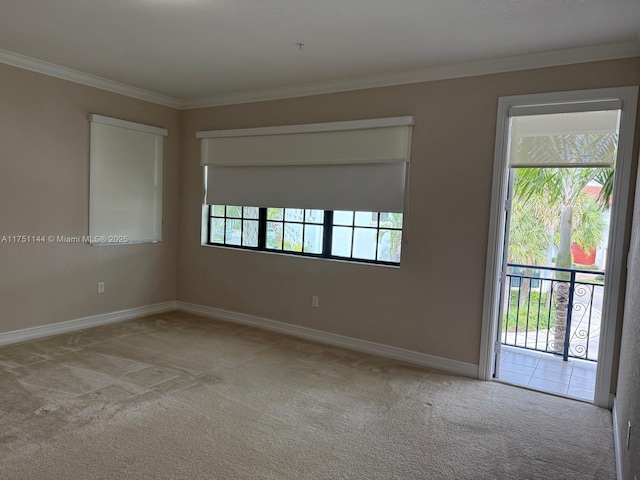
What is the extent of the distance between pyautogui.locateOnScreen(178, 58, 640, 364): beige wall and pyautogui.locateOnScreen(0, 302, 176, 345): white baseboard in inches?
61.0

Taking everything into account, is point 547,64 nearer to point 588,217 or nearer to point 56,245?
point 588,217

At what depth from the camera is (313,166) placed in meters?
4.53

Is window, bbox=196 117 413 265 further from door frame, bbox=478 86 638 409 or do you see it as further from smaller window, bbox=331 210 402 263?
door frame, bbox=478 86 638 409

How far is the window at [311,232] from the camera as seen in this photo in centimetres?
429

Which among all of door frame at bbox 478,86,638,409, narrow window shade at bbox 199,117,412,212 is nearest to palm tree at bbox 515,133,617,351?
door frame at bbox 478,86,638,409

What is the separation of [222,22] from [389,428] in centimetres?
287

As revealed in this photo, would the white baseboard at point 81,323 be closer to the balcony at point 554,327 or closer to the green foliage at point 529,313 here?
the balcony at point 554,327

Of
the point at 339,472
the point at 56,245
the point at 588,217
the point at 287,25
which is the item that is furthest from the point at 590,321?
the point at 56,245

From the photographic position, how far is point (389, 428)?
9.25 feet

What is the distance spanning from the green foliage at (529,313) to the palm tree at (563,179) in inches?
9.9

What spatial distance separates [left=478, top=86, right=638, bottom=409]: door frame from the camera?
3115mm

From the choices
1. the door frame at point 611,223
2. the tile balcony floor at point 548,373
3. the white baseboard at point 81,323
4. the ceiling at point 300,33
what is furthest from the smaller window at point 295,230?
the tile balcony floor at point 548,373

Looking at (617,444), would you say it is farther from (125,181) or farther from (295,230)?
(125,181)

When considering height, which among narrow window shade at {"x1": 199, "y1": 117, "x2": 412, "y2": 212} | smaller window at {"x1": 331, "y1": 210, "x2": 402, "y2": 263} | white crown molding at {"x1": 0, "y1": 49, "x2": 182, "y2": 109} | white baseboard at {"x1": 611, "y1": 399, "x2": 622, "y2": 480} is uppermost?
white crown molding at {"x1": 0, "y1": 49, "x2": 182, "y2": 109}
